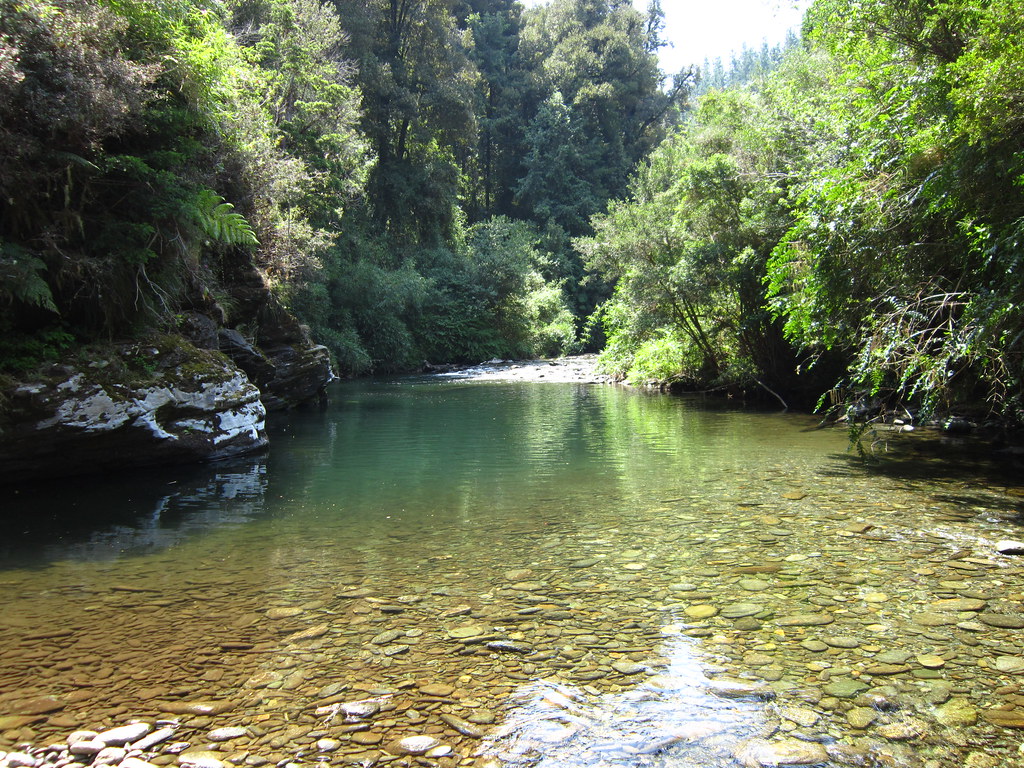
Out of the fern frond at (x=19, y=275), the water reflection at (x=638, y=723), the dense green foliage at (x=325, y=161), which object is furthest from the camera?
the dense green foliage at (x=325, y=161)

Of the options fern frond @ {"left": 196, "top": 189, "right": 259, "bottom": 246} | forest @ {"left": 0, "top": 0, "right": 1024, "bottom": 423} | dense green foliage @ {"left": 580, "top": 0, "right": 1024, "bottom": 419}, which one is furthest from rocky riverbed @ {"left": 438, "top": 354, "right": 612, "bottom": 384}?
fern frond @ {"left": 196, "top": 189, "right": 259, "bottom": 246}

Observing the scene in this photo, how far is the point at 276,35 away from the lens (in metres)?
25.9

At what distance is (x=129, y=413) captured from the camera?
357 inches

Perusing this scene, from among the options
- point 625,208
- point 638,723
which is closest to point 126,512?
point 638,723

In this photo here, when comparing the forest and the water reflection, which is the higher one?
the forest

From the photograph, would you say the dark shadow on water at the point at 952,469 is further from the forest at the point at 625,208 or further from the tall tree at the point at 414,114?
the tall tree at the point at 414,114

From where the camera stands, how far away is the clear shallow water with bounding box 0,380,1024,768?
321 centimetres

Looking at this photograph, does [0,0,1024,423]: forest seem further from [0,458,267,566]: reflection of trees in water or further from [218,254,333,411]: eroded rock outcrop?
A: [0,458,267,566]: reflection of trees in water

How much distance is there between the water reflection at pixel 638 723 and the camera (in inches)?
118

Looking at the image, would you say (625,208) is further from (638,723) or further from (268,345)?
(638,723)

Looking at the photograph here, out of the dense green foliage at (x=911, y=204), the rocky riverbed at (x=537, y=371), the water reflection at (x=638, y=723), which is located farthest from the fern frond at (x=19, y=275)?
the rocky riverbed at (x=537, y=371)

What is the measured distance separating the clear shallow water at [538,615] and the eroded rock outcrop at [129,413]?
0.58 metres

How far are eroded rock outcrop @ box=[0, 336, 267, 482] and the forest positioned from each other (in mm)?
445

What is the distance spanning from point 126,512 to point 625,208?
19068 mm
